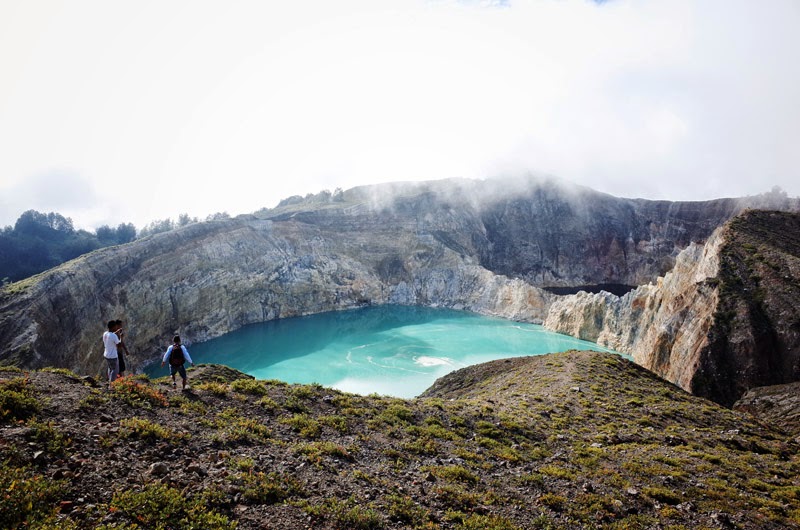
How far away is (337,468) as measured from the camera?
9.77m

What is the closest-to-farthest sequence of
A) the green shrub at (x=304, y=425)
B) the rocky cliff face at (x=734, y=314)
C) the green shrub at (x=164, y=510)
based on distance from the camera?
1. the green shrub at (x=164, y=510)
2. the green shrub at (x=304, y=425)
3. the rocky cliff face at (x=734, y=314)

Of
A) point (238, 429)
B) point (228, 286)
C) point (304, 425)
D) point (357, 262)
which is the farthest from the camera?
point (357, 262)

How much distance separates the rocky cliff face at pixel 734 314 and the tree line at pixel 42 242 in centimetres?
10807

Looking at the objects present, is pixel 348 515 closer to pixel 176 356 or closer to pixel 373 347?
pixel 176 356

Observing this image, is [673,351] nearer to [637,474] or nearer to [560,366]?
[560,366]

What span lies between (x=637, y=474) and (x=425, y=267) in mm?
105724

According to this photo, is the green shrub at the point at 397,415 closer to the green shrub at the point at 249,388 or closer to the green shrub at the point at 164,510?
the green shrub at the point at 249,388

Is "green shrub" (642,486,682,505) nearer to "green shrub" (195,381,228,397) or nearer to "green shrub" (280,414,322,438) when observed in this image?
"green shrub" (280,414,322,438)

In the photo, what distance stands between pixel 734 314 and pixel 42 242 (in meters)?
136

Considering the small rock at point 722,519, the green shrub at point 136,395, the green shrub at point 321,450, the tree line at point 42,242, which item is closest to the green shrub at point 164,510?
the green shrub at point 321,450

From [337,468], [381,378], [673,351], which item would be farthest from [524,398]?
[381,378]

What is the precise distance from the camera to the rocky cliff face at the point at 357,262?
5372 centimetres

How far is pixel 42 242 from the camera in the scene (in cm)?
9525

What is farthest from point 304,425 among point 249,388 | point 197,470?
point 197,470
